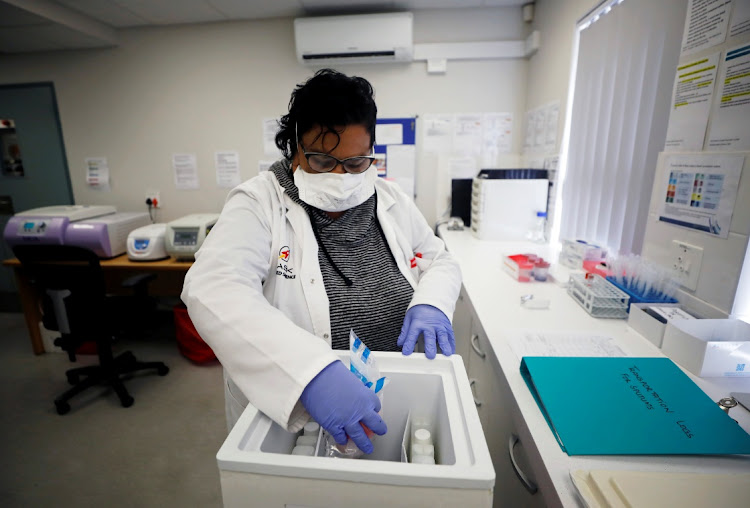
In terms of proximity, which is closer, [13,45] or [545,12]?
[545,12]

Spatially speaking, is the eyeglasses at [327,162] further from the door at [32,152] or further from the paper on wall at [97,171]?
the door at [32,152]

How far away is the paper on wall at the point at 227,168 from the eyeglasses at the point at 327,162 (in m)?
2.15

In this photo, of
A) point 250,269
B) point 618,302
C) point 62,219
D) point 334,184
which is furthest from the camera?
point 62,219

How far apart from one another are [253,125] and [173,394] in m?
2.01

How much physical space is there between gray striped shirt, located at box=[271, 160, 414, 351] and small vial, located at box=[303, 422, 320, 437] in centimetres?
27

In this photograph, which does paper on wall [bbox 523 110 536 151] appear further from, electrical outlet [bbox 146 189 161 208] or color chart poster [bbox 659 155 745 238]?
electrical outlet [bbox 146 189 161 208]

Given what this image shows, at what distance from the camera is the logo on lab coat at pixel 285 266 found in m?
0.89

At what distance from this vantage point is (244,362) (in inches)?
25.8

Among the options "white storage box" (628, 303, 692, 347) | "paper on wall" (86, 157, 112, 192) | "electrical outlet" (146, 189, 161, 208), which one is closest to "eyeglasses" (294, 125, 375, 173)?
"white storage box" (628, 303, 692, 347)

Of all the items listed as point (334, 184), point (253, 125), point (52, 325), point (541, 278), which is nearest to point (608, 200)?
point (541, 278)

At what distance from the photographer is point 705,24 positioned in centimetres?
98

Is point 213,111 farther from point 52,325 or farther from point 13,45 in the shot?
point 52,325

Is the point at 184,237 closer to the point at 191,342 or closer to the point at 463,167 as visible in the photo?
the point at 191,342

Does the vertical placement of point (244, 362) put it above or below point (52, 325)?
above
